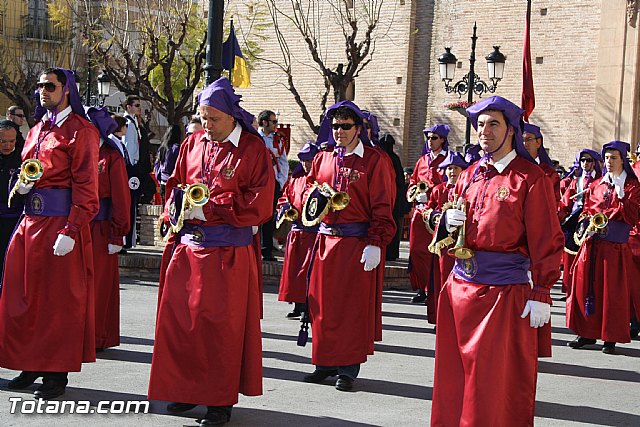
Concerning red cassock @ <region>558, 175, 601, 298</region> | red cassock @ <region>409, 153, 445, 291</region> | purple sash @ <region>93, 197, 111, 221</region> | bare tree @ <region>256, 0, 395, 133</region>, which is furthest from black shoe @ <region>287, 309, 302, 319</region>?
bare tree @ <region>256, 0, 395, 133</region>

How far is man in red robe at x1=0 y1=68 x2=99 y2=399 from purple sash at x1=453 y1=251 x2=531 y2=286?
2749mm

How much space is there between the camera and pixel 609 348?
1112cm

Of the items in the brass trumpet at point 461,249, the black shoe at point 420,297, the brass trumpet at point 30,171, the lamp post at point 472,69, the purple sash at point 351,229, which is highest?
the lamp post at point 472,69

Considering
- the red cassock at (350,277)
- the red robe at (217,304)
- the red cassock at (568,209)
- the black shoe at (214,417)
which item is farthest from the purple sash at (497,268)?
the red cassock at (568,209)

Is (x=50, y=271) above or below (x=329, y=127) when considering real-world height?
below

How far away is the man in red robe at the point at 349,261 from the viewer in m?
8.59

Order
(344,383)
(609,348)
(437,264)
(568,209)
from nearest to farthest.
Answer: (344,383), (609,348), (437,264), (568,209)

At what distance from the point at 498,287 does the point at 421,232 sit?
23.8ft

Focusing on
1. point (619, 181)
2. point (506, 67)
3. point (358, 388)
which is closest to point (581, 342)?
point (619, 181)

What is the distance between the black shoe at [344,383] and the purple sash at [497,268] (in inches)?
92.4

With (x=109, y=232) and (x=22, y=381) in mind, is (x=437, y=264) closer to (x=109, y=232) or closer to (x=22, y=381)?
(x=109, y=232)

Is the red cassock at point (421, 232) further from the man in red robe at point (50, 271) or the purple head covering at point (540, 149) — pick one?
the man in red robe at point (50, 271)

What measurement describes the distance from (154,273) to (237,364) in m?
8.52

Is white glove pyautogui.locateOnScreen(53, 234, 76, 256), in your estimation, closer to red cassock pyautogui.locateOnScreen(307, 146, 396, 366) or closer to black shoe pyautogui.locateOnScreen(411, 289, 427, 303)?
red cassock pyautogui.locateOnScreen(307, 146, 396, 366)
